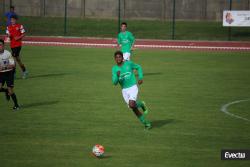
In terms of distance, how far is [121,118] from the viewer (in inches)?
695

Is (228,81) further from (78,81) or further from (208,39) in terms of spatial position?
(208,39)

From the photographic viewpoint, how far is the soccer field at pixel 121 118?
1352cm

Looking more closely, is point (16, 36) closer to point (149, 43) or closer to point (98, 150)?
point (98, 150)

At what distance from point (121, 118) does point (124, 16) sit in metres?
37.0

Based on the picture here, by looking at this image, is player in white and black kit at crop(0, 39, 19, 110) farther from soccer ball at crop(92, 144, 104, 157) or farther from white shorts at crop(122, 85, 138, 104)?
soccer ball at crop(92, 144, 104, 157)

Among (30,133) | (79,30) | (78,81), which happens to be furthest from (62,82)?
(79,30)

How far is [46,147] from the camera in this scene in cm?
1424

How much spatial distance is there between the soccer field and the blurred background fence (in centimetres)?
1704

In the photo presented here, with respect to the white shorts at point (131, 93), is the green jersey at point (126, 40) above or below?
above

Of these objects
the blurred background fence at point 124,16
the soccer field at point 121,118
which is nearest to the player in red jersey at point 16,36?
the soccer field at point 121,118

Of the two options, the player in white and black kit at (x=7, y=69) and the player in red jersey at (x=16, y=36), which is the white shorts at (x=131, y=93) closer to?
the player in white and black kit at (x=7, y=69)

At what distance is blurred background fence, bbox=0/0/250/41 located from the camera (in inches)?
1850

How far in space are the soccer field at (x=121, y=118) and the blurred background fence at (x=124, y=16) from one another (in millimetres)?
17040

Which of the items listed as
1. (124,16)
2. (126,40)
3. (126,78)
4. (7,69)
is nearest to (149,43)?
(124,16)
